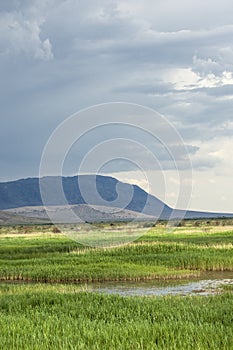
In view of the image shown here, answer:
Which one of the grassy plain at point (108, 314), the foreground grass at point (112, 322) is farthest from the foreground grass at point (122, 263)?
the foreground grass at point (112, 322)

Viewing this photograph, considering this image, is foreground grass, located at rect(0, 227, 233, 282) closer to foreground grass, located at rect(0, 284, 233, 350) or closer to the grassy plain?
the grassy plain

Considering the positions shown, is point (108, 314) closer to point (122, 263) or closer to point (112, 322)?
point (112, 322)

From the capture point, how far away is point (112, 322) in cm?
1437

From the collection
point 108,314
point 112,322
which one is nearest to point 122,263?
point 108,314

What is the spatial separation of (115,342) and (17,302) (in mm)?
7188

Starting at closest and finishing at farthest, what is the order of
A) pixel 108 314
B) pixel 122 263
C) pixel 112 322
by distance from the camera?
pixel 112 322 → pixel 108 314 → pixel 122 263

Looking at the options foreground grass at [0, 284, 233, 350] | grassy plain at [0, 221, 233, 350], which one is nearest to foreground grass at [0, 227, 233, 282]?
grassy plain at [0, 221, 233, 350]

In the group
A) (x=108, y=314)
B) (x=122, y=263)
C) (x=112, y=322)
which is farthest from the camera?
(x=122, y=263)

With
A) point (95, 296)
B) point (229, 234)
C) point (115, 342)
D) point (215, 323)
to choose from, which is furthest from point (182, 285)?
point (229, 234)

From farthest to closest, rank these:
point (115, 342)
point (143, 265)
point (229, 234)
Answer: point (229, 234)
point (143, 265)
point (115, 342)

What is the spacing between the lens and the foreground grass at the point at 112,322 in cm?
1159

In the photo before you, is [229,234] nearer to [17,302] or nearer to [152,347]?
[17,302]

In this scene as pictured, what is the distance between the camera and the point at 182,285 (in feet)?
87.0

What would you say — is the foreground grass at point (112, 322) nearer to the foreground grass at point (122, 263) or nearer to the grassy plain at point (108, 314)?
the grassy plain at point (108, 314)
